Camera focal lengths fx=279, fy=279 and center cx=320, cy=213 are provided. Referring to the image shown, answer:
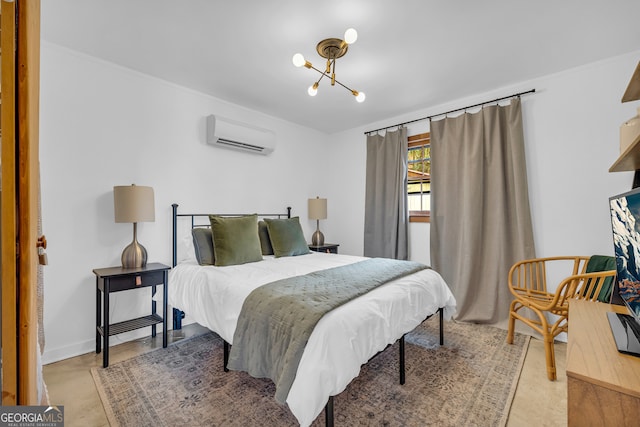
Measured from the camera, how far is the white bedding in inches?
50.6

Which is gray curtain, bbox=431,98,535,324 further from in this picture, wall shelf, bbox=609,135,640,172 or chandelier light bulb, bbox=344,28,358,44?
chandelier light bulb, bbox=344,28,358,44

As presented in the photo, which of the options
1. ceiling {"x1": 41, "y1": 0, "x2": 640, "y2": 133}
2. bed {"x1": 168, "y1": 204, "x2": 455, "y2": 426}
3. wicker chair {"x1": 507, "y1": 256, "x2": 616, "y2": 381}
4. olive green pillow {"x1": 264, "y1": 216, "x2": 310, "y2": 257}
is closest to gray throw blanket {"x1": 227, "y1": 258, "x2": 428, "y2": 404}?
bed {"x1": 168, "y1": 204, "x2": 455, "y2": 426}

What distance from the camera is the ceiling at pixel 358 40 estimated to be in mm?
1853

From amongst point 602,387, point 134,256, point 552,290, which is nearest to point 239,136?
point 134,256

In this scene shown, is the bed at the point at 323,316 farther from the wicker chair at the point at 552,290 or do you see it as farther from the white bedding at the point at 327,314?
the wicker chair at the point at 552,290

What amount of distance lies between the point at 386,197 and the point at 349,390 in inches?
102

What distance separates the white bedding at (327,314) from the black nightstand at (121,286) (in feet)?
0.64

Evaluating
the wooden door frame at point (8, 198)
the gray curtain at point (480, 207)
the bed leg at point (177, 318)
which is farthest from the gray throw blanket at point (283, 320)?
the gray curtain at point (480, 207)

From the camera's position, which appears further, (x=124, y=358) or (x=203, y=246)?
(x=203, y=246)

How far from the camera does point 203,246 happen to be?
2688 mm

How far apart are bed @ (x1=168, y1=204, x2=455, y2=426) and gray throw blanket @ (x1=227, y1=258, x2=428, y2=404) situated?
4 centimetres

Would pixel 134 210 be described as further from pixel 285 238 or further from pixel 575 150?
pixel 575 150

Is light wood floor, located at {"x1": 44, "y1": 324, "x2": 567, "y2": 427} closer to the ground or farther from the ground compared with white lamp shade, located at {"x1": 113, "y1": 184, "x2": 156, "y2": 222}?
closer to the ground

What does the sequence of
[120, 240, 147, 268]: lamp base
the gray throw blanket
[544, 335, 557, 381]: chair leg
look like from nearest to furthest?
the gray throw blanket < [544, 335, 557, 381]: chair leg < [120, 240, 147, 268]: lamp base
